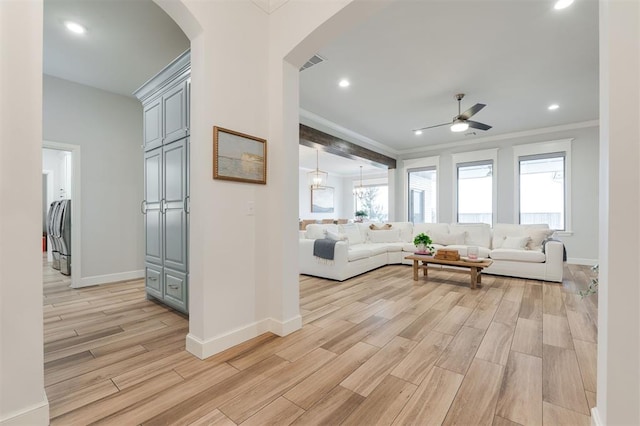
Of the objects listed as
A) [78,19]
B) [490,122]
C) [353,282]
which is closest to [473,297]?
[353,282]

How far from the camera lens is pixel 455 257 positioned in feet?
13.8

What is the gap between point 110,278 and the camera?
423 centimetres

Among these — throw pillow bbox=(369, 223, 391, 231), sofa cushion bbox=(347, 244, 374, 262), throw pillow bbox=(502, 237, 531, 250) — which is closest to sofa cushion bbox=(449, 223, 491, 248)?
throw pillow bbox=(502, 237, 531, 250)

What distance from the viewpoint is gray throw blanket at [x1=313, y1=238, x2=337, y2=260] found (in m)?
4.38

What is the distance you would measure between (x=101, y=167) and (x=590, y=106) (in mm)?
8197

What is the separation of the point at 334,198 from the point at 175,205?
9.26 meters

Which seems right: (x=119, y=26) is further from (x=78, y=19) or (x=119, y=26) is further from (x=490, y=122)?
(x=490, y=122)

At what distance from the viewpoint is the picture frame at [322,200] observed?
10.9 meters

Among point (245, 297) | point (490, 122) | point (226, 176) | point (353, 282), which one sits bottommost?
point (353, 282)

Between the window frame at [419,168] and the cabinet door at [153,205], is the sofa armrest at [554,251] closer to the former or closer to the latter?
the window frame at [419,168]

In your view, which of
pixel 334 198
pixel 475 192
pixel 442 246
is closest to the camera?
pixel 442 246
